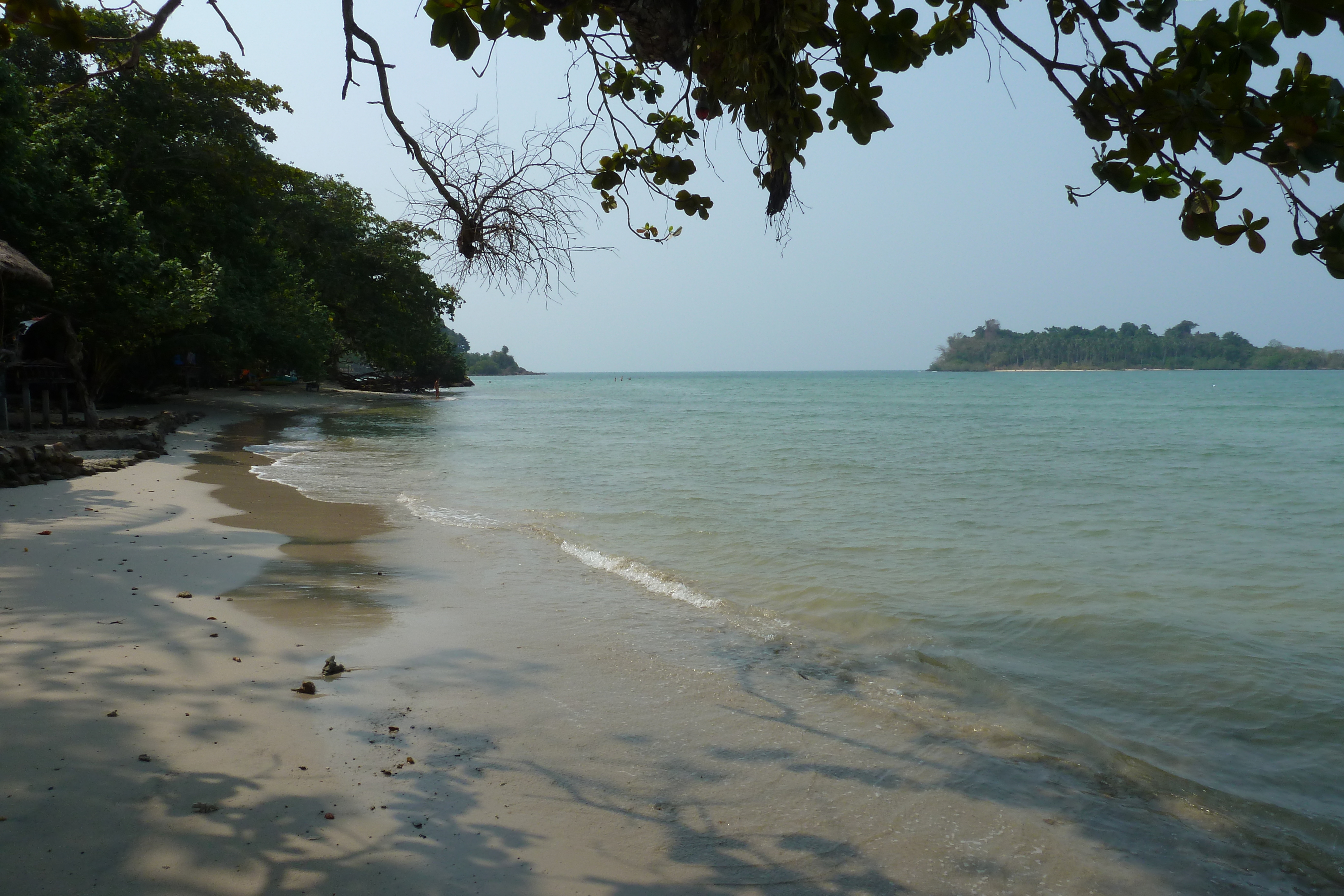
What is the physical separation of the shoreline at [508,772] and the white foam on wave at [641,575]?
32.3 inches

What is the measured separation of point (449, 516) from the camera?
9.94m

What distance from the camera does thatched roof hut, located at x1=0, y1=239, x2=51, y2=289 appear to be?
11391mm

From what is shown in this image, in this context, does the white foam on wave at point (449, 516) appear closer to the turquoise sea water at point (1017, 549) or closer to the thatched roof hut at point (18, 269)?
the turquoise sea water at point (1017, 549)

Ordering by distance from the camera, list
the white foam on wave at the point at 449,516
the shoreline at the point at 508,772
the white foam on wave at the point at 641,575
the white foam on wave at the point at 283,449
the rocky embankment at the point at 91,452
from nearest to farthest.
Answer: the shoreline at the point at 508,772 → the white foam on wave at the point at 641,575 → the rocky embankment at the point at 91,452 → the white foam on wave at the point at 449,516 → the white foam on wave at the point at 283,449

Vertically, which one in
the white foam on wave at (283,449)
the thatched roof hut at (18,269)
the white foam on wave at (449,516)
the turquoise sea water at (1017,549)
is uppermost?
the thatched roof hut at (18,269)

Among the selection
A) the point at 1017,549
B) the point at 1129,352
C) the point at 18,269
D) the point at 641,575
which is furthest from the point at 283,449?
the point at 1129,352

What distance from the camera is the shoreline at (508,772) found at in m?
2.55

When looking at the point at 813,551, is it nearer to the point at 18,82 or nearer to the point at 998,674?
the point at 998,674

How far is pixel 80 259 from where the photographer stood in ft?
49.2

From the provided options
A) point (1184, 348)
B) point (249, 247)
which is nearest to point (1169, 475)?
point (249, 247)

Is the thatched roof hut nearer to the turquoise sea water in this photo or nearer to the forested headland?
the forested headland

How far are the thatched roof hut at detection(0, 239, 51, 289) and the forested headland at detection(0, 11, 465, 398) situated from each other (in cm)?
82

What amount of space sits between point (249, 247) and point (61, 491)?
741 inches

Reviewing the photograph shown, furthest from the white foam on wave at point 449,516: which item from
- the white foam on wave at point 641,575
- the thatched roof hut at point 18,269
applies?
the thatched roof hut at point 18,269
